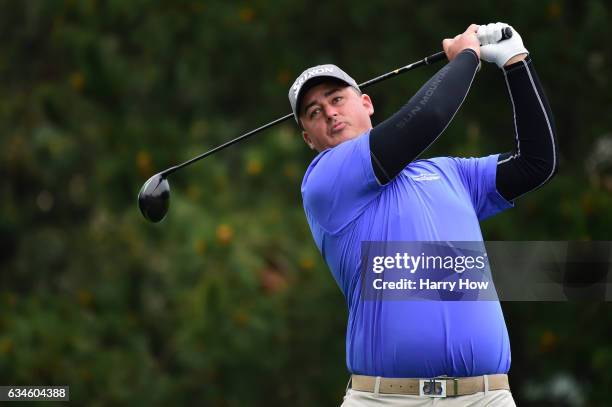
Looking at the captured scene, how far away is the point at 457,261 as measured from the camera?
355cm

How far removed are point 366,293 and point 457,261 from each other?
0.97 ft

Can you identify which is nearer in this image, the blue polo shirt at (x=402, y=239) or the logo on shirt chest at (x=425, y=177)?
the blue polo shirt at (x=402, y=239)

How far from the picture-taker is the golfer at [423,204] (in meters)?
3.45

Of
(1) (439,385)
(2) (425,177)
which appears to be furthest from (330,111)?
(1) (439,385)

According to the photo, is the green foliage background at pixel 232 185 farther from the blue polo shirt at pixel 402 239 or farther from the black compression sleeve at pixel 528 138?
the blue polo shirt at pixel 402 239

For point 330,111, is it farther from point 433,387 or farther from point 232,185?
point 232,185

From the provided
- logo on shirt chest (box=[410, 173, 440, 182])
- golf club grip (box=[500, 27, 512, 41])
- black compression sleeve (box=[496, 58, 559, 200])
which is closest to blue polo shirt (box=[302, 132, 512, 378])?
logo on shirt chest (box=[410, 173, 440, 182])

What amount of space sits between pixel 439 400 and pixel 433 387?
0.04m

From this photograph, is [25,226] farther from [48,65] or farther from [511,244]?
[511,244]

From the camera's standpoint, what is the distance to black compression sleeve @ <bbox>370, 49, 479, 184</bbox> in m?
3.45

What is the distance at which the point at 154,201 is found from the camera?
4520 millimetres

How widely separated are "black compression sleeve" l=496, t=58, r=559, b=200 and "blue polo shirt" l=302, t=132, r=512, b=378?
168 millimetres

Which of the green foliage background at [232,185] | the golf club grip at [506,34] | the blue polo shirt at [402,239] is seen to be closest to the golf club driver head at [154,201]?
the blue polo shirt at [402,239]

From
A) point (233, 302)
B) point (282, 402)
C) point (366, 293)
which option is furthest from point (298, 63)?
point (366, 293)
